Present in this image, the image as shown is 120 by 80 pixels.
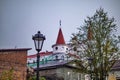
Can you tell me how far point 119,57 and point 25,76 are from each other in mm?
10482

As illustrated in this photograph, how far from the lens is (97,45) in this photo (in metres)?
22.0

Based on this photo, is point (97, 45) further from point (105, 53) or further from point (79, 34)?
point (79, 34)

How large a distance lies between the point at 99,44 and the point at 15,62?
9.81 m

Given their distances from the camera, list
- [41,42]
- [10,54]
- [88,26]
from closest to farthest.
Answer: [41,42], [88,26], [10,54]

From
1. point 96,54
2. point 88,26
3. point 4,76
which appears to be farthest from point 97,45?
point 4,76

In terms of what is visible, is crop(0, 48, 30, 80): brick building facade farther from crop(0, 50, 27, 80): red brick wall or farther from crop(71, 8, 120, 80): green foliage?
crop(71, 8, 120, 80): green foliage

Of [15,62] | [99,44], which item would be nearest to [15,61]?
[15,62]

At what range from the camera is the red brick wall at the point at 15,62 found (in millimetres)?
27172

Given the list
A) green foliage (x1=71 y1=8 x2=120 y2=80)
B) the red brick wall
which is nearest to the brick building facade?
the red brick wall

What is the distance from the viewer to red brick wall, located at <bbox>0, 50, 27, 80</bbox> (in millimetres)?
27172

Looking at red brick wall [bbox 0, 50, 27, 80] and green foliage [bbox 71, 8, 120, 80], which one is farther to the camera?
red brick wall [bbox 0, 50, 27, 80]

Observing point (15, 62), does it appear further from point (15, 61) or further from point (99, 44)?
point (99, 44)

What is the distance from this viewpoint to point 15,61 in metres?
28.3

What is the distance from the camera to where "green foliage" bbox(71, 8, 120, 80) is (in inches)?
867
